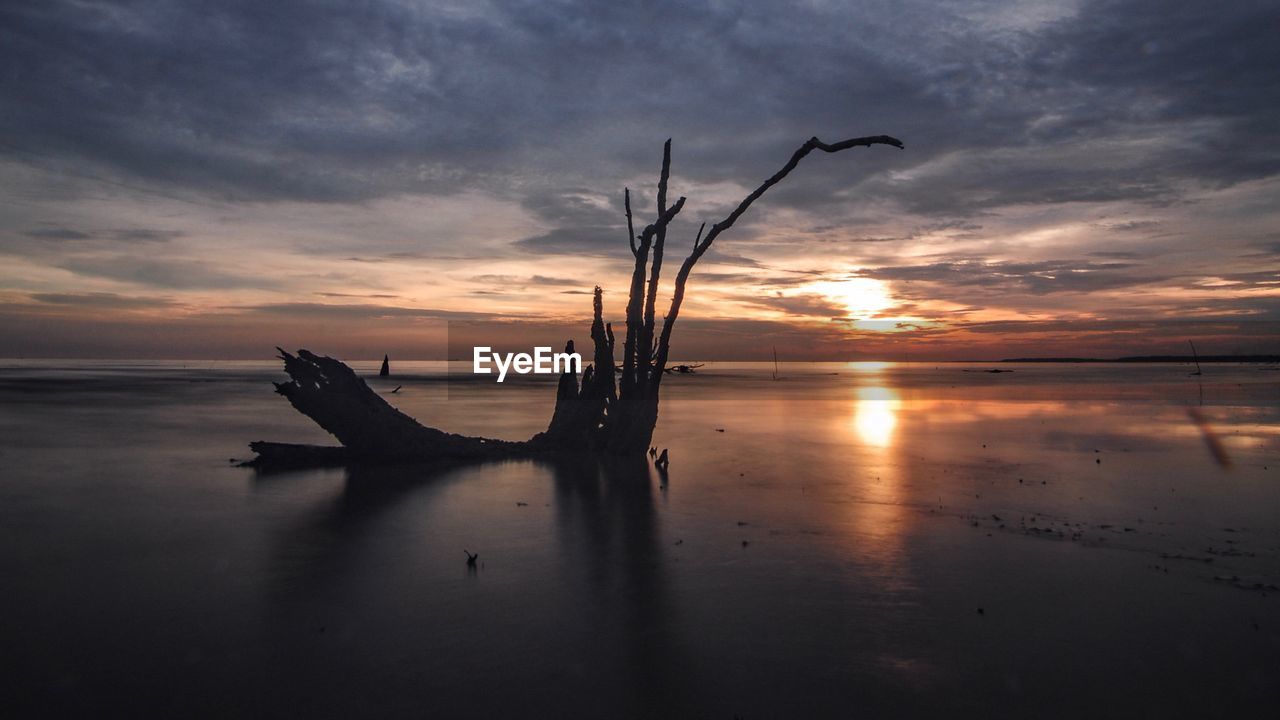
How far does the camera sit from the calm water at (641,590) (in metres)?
5.68

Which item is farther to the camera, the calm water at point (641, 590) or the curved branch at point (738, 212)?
the curved branch at point (738, 212)

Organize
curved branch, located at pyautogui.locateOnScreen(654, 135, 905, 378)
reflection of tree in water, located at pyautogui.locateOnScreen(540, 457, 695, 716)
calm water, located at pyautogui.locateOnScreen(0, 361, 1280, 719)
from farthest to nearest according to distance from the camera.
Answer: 1. curved branch, located at pyautogui.locateOnScreen(654, 135, 905, 378)
2. reflection of tree in water, located at pyautogui.locateOnScreen(540, 457, 695, 716)
3. calm water, located at pyautogui.locateOnScreen(0, 361, 1280, 719)

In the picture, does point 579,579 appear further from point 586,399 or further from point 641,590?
point 586,399

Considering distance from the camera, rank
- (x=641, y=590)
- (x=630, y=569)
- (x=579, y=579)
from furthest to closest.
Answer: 1. (x=630, y=569)
2. (x=579, y=579)
3. (x=641, y=590)

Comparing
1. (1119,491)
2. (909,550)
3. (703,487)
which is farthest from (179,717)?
(1119,491)

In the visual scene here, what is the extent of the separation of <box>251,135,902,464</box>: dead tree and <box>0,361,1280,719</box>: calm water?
1185 millimetres

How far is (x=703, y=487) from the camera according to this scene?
1499 centimetres

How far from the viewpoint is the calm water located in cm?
568

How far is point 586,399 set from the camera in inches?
748

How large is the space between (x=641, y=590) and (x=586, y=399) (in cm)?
1095

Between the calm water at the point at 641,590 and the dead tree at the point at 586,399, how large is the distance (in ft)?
3.89

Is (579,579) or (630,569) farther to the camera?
(630,569)

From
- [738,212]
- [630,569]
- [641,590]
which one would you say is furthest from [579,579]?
[738,212]

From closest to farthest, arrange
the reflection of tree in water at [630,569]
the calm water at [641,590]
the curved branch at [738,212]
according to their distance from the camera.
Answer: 1. the calm water at [641,590]
2. the reflection of tree in water at [630,569]
3. the curved branch at [738,212]
